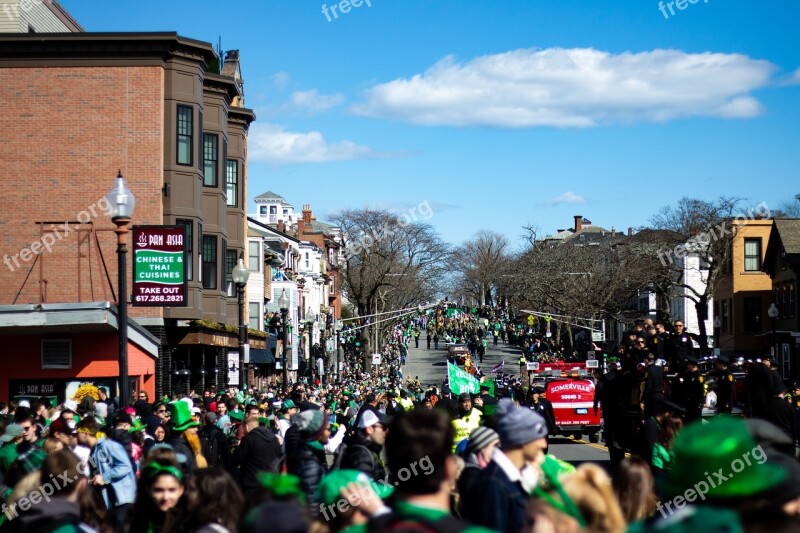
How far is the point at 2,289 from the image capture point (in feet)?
112

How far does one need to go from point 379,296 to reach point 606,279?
71.7ft

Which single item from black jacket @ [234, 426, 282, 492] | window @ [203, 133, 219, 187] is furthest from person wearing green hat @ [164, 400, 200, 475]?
window @ [203, 133, 219, 187]

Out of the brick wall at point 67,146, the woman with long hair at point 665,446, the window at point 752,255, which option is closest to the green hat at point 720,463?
the woman with long hair at point 665,446

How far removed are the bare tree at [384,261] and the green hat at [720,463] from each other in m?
80.2

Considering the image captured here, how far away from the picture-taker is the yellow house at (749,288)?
69.2 m

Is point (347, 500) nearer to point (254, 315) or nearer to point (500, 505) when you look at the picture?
point (500, 505)

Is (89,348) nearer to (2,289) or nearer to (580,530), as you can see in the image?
(2,289)

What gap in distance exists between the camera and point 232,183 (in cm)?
4338

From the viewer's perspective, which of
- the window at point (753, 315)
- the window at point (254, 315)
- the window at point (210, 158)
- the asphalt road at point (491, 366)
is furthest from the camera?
the window at point (753, 315)

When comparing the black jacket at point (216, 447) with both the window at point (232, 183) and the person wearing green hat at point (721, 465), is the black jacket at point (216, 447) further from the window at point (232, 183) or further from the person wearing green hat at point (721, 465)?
the window at point (232, 183)

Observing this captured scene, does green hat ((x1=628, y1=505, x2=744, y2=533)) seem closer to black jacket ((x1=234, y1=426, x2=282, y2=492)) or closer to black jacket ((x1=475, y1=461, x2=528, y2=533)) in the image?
black jacket ((x1=475, y1=461, x2=528, y2=533))

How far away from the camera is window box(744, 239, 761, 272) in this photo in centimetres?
6956

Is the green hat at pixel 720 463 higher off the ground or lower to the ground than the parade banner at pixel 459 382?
higher

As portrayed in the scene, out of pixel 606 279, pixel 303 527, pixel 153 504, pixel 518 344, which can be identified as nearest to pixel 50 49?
pixel 153 504
